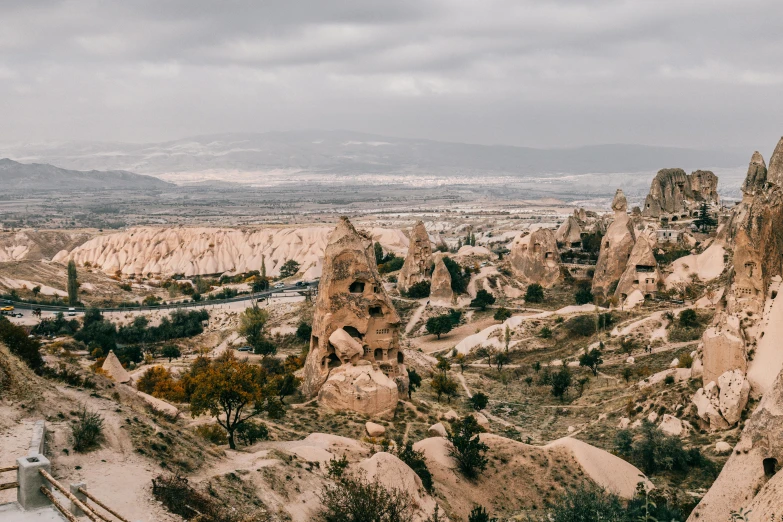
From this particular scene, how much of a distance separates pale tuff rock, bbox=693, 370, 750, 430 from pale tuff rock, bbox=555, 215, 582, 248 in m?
50.5

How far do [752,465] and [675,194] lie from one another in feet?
256

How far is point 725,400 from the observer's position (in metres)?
28.4

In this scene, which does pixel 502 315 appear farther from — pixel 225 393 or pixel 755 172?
pixel 225 393

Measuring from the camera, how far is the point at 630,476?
26266mm

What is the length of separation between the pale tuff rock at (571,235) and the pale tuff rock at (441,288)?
18.3m

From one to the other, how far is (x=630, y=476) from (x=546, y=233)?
1866 inches

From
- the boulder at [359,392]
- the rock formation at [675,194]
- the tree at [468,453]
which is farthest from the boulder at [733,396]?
the rock formation at [675,194]

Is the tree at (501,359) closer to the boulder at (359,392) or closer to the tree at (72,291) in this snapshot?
the boulder at (359,392)

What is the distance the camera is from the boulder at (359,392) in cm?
3119

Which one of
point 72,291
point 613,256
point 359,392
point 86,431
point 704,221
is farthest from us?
point 704,221

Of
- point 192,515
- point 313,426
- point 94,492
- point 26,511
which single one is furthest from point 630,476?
point 26,511

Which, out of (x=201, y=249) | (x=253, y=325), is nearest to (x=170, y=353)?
(x=253, y=325)

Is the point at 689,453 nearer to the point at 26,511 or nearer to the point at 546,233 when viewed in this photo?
the point at 26,511

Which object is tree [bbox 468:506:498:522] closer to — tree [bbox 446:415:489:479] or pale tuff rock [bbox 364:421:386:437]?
tree [bbox 446:415:489:479]
